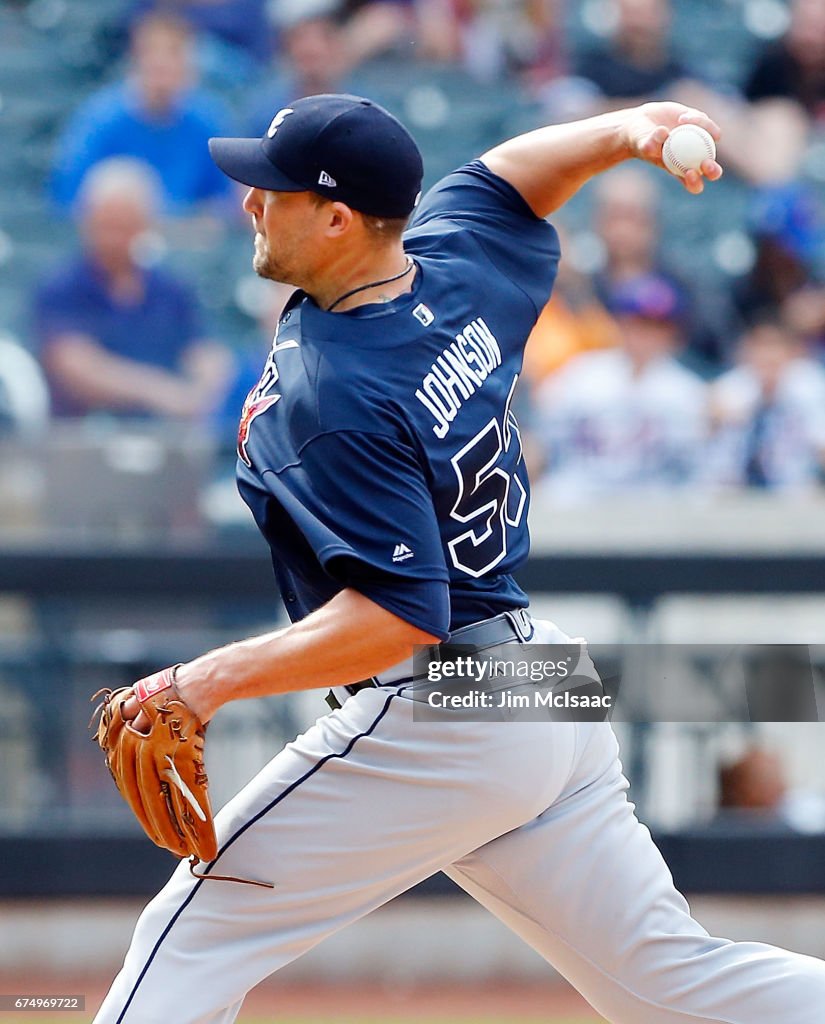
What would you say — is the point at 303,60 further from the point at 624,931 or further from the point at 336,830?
the point at 624,931

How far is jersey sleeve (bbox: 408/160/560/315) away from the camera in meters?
2.86

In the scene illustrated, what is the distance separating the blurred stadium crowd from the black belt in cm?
264

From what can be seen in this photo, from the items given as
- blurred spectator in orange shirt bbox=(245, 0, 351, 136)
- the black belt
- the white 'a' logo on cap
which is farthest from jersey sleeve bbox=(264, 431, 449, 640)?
blurred spectator in orange shirt bbox=(245, 0, 351, 136)

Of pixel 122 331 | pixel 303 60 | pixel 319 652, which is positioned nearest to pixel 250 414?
pixel 319 652

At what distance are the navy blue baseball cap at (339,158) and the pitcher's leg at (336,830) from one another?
0.82m

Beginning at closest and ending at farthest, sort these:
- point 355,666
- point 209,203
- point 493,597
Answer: point 355,666
point 493,597
point 209,203

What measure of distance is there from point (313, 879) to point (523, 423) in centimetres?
340

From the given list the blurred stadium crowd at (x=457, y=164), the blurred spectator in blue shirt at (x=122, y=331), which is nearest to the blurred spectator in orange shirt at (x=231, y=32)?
the blurred stadium crowd at (x=457, y=164)

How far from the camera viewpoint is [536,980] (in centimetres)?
474

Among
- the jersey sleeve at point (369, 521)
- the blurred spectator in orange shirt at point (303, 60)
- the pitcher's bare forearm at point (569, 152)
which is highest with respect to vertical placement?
the blurred spectator in orange shirt at point (303, 60)

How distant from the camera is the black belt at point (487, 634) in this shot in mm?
2648

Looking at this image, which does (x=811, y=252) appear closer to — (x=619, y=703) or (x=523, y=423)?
(x=523, y=423)

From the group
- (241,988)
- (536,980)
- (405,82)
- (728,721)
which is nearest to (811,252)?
(405,82)

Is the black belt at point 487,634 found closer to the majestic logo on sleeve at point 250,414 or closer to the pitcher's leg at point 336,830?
the pitcher's leg at point 336,830
